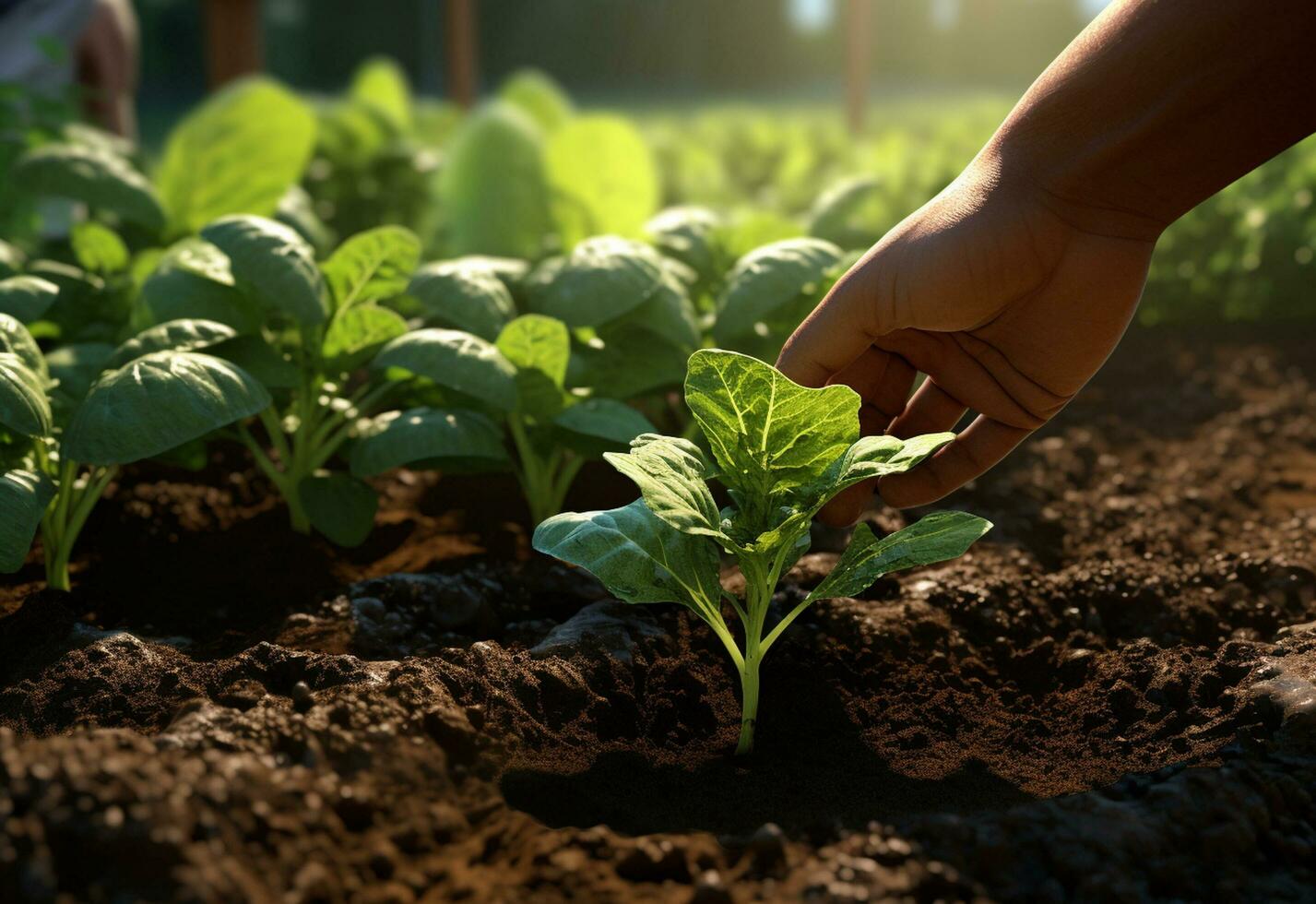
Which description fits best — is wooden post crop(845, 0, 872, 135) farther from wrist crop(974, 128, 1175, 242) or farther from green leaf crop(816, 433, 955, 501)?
green leaf crop(816, 433, 955, 501)

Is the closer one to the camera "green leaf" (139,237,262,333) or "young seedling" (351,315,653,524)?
"young seedling" (351,315,653,524)

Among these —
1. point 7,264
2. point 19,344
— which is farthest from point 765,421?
point 7,264

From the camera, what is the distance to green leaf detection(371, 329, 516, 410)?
71.4 inches

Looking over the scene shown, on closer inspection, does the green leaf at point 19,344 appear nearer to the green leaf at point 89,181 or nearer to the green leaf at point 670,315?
the green leaf at point 89,181

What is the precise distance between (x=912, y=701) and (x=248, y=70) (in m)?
4.82

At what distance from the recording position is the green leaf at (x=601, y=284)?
203 centimetres

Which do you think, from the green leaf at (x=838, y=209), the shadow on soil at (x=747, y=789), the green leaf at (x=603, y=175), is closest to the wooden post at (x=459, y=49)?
the green leaf at (x=603, y=175)

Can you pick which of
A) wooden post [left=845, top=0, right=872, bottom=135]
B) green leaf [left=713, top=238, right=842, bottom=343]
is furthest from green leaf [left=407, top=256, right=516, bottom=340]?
wooden post [left=845, top=0, right=872, bottom=135]

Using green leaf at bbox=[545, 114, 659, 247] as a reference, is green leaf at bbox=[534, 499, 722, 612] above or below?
below

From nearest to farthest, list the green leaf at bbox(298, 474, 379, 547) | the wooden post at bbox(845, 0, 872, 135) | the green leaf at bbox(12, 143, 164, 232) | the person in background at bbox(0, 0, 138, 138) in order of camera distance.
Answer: the green leaf at bbox(298, 474, 379, 547) → the green leaf at bbox(12, 143, 164, 232) → the person in background at bbox(0, 0, 138, 138) → the wooden post at bbox(845, 0, 872, 135)

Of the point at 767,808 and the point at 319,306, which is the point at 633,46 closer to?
the point at 319,306

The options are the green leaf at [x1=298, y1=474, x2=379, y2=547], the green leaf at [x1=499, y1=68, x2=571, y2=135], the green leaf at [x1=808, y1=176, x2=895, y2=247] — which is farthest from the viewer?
the green leaf at [x1=499, y1=68, x2=571, y2=135]

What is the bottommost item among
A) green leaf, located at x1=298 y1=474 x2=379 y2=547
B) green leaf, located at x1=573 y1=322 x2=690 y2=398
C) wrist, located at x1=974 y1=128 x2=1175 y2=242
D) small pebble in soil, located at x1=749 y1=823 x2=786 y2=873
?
green leaf, located at x1=298 y1=474 x2=379 y2=547

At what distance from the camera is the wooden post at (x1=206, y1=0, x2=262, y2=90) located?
5340 mm
